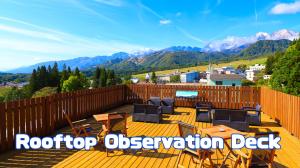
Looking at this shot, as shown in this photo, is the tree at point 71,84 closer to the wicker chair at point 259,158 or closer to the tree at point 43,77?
the tree at point 43,77

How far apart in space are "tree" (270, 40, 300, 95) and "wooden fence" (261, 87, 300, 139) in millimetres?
4524

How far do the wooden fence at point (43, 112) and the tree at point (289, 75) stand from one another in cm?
1166

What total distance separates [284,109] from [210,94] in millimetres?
5598

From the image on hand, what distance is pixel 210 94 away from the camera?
14.6 m

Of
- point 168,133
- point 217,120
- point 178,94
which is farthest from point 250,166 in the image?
point 178,94

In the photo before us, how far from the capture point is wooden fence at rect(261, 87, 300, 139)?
7.96m

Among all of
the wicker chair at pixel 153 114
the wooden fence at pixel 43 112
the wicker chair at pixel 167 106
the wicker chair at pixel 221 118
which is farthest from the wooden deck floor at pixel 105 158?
the wicker chair at pixel 167 106

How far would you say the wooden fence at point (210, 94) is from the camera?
13.7 meters

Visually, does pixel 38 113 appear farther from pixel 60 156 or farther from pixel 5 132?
pixel 60 156

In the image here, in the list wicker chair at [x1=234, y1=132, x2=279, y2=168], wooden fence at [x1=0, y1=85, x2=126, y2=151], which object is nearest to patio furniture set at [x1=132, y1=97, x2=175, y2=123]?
wooden fence at [x1=0, y1=85, x2=126, y2=151]

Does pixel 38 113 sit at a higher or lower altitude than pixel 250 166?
higher

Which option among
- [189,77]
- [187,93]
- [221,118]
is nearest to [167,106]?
[187,93]

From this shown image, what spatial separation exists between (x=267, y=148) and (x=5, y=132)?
6118mm

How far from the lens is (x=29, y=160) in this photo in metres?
5.98
